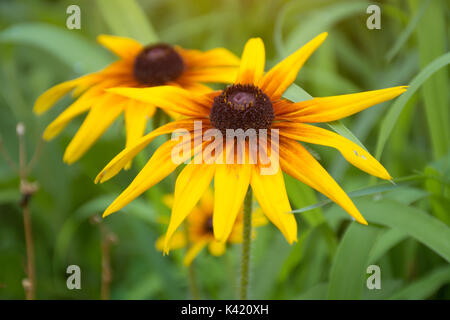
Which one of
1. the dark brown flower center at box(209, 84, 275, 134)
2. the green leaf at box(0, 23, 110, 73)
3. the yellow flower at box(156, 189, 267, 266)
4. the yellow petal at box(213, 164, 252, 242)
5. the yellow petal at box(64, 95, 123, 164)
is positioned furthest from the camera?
the green leaf at box(0, 23, 110, 73)

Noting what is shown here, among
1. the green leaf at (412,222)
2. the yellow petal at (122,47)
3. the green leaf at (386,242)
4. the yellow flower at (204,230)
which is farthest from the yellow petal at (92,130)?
the green leaf at (386,242)

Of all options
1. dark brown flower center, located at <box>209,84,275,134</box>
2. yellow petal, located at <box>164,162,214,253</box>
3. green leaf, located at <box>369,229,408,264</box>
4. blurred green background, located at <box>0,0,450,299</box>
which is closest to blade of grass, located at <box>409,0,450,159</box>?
blurred green background, located at <box>0,0,450,299</box>

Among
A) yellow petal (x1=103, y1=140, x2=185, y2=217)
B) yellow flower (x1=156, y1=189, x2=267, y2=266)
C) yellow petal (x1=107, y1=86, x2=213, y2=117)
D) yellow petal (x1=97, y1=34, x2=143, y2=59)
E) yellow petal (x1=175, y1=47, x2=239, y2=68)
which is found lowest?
yellow petal (x1=103, y1=140, x2=185, y2=217)

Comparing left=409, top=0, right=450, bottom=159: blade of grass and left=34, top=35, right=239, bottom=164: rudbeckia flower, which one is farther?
left=409, top=0, right=450, bottom=159: blade of grass

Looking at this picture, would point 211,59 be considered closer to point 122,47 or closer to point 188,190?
point 122,47

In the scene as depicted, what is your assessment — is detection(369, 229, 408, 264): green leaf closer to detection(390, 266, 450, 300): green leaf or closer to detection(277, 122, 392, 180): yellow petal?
detection(390, 266, 450, 300): green leaf

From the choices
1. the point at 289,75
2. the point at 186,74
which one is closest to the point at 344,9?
the point at 186,74

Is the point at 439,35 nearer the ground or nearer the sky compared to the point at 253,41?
nearer the sky
